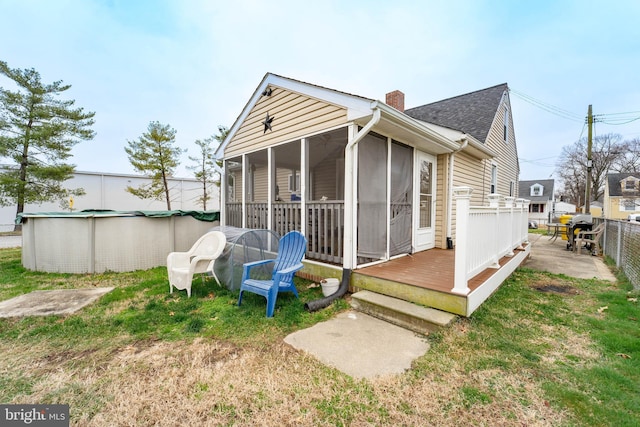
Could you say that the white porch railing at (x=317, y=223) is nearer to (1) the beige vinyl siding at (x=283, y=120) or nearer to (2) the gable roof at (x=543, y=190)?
(1) the beige vinyl siding at (x=283, y=120)

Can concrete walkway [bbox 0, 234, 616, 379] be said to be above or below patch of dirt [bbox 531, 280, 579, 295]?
above

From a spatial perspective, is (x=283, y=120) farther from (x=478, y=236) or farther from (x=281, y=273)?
(x=478, y=236)

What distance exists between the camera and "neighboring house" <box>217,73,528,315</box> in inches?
144

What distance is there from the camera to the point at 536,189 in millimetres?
31922

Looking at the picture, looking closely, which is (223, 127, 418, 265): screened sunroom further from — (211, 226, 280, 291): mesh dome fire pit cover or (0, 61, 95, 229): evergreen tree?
(0, 61, 95, 229): evergreen tree

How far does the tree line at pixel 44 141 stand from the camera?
40.0 ft

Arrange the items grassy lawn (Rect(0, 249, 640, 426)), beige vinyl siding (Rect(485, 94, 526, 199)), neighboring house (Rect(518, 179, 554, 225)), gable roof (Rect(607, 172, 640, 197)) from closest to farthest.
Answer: grassy lawn (Rect(0, 249, 640, 426)) → beige vinyl siding (Rect(485, 94, 526, 199)) → gable roof (Rect(607, 172, 640, 197)) → neighboring house (Rect(518, 179, 554, 225))

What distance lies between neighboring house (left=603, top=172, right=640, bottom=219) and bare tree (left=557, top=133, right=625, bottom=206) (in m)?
3.66

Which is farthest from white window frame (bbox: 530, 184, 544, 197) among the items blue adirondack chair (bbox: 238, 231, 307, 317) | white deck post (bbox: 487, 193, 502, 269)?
blue adirondack chair (bbox: 238, 231, 307, 317)

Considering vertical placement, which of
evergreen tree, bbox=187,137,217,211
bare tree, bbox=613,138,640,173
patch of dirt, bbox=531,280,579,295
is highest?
bare tree, bbox=613,138,640,173

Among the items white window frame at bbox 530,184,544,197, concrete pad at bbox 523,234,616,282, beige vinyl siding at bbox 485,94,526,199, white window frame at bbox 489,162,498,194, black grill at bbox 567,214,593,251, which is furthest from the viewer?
white window frame at bbox 530,184,544,197

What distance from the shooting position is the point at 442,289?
3104mm

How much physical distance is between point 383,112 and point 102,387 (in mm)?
4191

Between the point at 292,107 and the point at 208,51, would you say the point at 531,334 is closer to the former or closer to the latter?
the point at 292,107
